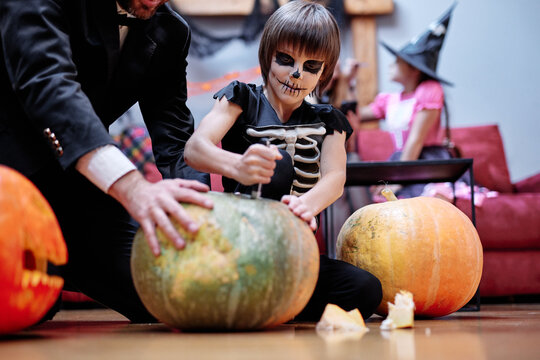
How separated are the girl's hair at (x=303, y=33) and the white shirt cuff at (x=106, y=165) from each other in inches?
25.7

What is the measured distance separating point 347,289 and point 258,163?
548mm

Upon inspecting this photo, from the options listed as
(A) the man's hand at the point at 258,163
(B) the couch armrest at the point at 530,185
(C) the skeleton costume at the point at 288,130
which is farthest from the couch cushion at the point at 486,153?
(A) the man's hand at the point at 258,163

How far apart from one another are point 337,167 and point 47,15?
87 centimetres

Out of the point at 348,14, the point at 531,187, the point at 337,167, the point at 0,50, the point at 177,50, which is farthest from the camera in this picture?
the point at 348,14

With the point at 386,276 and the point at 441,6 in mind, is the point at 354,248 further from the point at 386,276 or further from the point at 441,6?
the point at 441,6

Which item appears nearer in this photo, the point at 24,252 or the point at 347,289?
the point at 24,252

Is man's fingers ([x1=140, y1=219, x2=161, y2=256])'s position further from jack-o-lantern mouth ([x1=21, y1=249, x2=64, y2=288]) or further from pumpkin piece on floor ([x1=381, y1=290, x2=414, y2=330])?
pumpkin piece on floor ([x1=381, y1=290, x2=414, y2=330])

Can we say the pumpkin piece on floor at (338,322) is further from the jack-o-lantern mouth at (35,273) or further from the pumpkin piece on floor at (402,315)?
the jack-o-lantern mouth at (35,273)

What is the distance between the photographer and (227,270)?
3.90 ft

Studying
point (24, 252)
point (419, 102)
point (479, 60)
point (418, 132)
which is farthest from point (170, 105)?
point (479, 60)

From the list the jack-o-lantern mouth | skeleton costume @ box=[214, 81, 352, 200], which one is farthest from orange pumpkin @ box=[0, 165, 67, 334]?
skeleton costume @ box=[214, 81, 352, 200]

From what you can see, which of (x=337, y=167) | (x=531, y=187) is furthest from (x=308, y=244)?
(x=531, y=187)

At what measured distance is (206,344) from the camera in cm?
104

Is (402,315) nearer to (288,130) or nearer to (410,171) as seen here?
(288,130)
